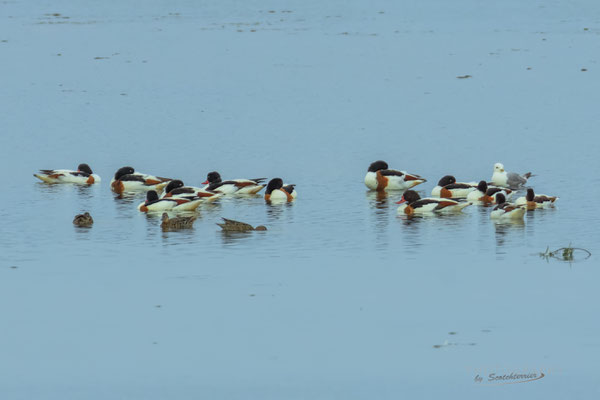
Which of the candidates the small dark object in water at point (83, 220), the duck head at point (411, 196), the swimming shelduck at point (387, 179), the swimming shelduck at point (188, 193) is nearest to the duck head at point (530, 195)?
the duck head at point (411, 196)

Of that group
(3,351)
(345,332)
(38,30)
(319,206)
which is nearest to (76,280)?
(3,351)

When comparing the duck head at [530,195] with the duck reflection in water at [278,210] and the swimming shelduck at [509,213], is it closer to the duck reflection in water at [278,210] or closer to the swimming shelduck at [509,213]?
the swimming shelduck at [509,213]

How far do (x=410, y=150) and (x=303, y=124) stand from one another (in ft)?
18.6

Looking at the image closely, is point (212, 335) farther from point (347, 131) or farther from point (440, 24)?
point (440, 24)

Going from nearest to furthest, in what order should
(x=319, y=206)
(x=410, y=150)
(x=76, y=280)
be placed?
1. (x=76, y=280)
2. (x=319, y=206)
3. (x=410, y=150)

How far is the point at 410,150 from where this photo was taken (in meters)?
34.1

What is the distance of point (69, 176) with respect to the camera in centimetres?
2984

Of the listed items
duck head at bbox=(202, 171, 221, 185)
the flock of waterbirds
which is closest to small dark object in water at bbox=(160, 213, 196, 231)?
the flock of waterbirds

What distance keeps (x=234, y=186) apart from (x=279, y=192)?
4.99 ft

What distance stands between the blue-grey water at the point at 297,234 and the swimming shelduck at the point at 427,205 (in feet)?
1.72

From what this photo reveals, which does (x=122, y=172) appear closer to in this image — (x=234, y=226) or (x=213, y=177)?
(x=213, y=177)

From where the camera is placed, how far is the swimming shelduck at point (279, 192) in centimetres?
2670

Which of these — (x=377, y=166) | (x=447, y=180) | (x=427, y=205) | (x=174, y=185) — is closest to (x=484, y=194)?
(x=447, y=180)

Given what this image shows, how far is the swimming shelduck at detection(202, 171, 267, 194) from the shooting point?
1089 inches
